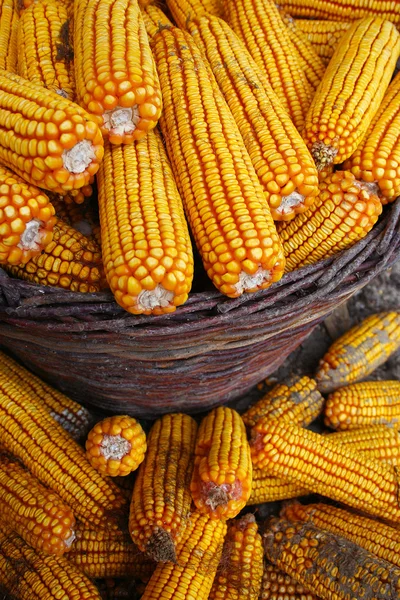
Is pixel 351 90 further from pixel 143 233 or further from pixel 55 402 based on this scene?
pixel 55 402

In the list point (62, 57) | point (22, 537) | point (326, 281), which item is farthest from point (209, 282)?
point (22, 537)

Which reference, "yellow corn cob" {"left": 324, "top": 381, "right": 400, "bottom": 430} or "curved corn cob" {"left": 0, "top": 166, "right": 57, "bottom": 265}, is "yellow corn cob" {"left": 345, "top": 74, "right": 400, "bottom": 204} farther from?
"curved corn cob" {"left": 0, "top": 166, "right": 57, "bottom": 265}

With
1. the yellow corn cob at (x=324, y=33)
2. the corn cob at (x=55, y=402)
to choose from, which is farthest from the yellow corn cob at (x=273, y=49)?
the corn cob at (x=55, y=402)

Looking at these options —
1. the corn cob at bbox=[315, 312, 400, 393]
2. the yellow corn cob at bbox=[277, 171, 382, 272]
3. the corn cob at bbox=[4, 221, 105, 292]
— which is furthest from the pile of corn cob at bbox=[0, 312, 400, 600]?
the yellow corn cob at bbox=[277, 171, 382, 272]

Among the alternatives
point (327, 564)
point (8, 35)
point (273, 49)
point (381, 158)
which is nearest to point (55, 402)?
point (327, 564)

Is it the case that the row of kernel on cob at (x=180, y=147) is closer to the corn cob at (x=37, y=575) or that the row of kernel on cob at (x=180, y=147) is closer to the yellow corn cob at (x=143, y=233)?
the yellow corn cob at (x=143, y=233)
